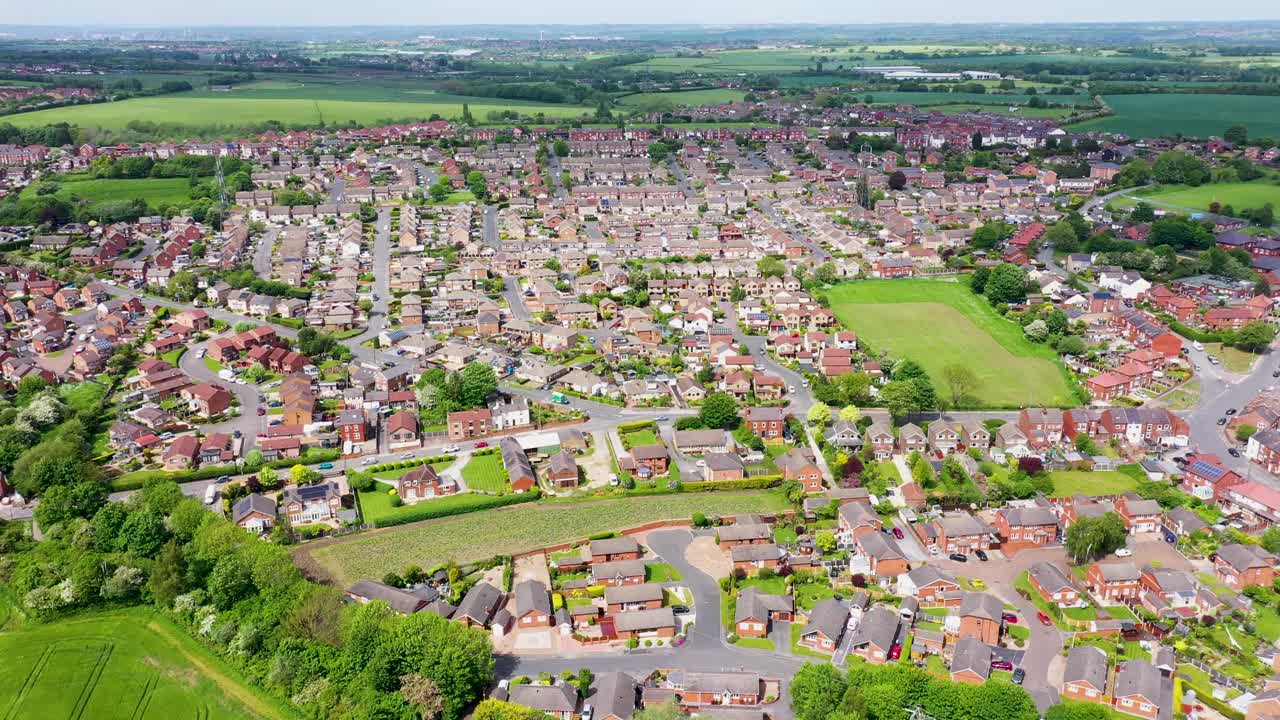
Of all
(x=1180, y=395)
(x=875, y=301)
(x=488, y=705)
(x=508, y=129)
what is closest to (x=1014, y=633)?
(x=488, y=705)

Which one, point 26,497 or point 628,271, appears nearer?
point 26,497

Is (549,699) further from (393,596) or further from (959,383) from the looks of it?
(959,383)

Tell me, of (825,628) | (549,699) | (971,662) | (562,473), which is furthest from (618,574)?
(971,662)

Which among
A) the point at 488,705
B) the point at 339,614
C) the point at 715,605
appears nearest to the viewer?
the point at 488,705

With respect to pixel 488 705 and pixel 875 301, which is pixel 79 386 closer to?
pixel 488 705

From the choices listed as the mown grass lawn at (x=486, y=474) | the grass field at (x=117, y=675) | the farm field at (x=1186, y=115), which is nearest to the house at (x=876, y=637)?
the mown grass lawn at (x=486, y=474)

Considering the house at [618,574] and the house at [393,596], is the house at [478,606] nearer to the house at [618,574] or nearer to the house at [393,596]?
the house at [393,596]

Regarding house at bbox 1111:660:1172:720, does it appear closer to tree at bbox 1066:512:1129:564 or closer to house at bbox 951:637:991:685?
house at bbox 951:637:991:685
